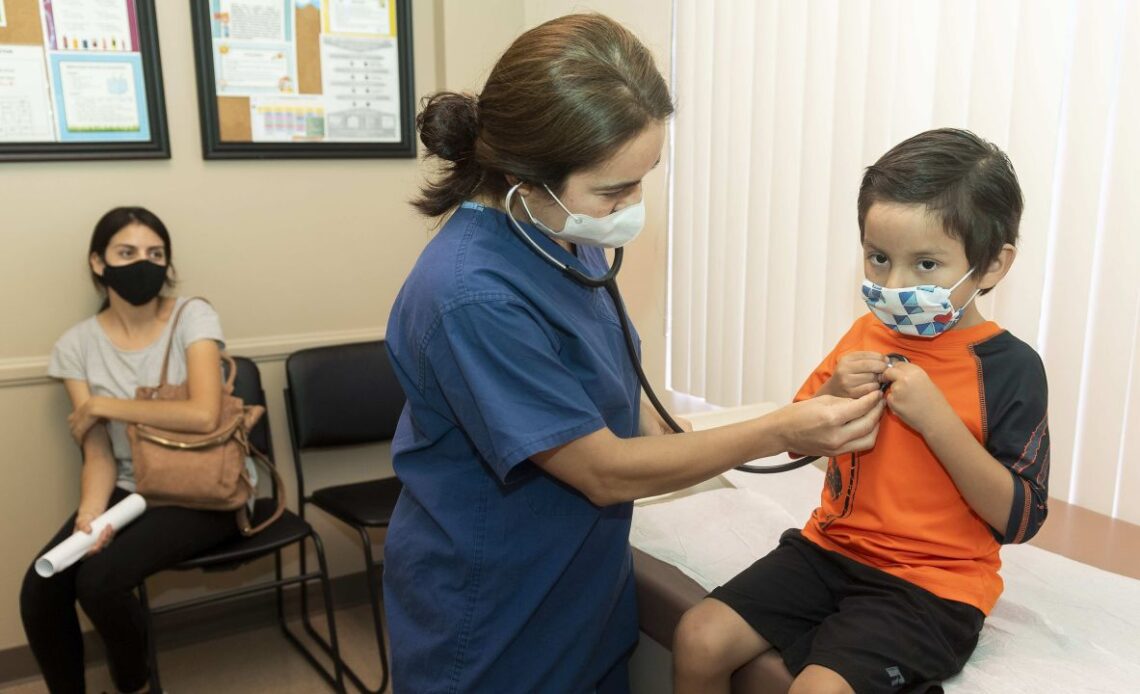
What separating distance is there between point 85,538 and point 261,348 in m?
0.73

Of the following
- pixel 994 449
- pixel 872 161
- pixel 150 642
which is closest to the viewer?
pixel 994 449

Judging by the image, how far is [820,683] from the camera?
101 centimetres

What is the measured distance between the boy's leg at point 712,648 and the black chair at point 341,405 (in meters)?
1.31

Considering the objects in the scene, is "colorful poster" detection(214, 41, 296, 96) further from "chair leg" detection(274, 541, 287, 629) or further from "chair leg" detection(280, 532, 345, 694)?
"chair leg" detection(274, 541, 287, 629)

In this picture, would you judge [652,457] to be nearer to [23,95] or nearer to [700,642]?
[700,642]

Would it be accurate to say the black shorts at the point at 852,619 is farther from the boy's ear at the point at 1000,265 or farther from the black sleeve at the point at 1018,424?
the boy's ear at the point at 1000,265

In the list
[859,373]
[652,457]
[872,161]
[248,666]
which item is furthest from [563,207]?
[248,666]

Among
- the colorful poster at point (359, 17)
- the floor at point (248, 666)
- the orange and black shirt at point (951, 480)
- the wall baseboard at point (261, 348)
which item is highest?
the colorful poster at point (359, 17)

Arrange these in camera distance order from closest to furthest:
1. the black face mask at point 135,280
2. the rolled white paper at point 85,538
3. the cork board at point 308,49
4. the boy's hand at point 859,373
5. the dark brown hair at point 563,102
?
1. the dark brown hair at point 563,102
2. the boy's hand at point 859,373
3. the rolled white paper at point 85,538
4. the black face mask at point 135,280
5. the cork board at point 308,49

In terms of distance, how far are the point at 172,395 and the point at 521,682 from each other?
1.34 meters

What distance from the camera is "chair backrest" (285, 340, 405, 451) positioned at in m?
2.42

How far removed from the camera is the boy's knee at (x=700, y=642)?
115 cm

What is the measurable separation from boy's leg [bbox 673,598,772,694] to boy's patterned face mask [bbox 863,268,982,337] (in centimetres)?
45

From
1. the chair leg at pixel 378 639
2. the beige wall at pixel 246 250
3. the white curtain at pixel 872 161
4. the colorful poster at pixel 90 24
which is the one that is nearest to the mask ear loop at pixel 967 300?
the white curtain at pixel 872 161
